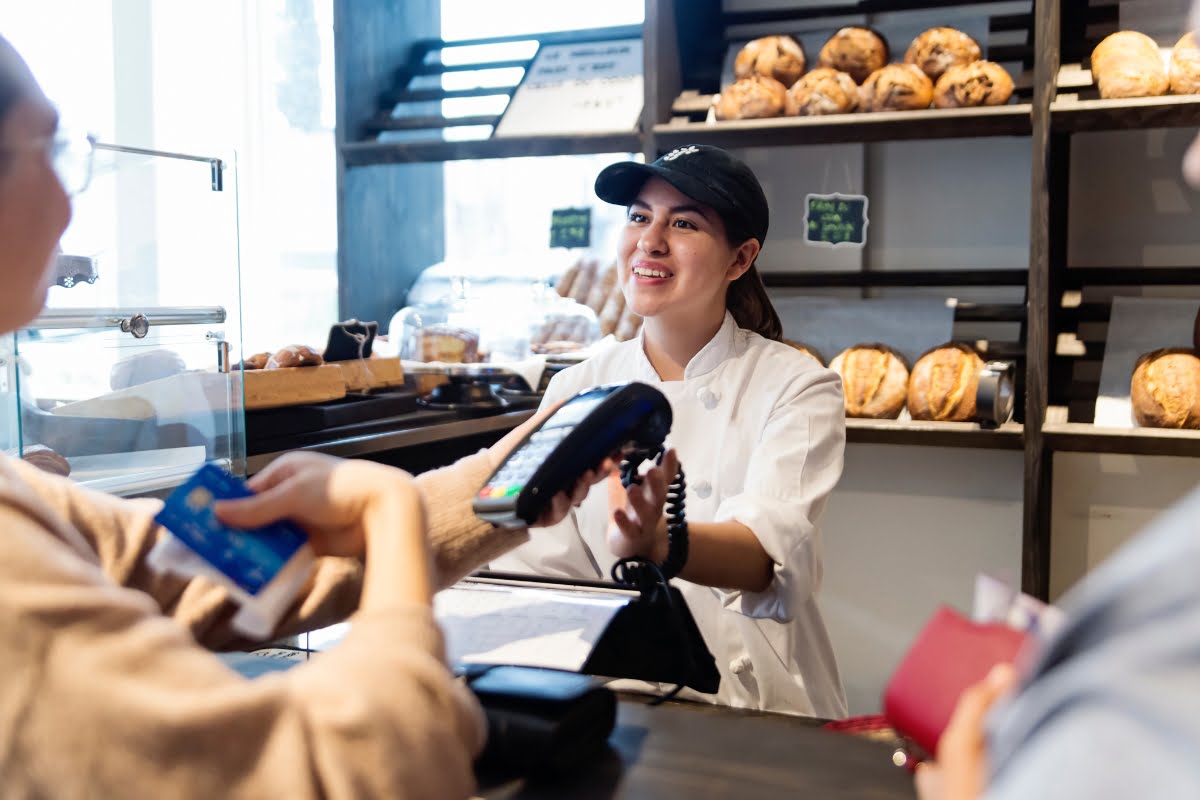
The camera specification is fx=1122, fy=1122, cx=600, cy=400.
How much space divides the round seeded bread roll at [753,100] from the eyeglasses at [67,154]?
2.17 meters

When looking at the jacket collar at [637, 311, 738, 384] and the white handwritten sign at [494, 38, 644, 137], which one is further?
the white handwritten sign at [494, 38, 644, 137]

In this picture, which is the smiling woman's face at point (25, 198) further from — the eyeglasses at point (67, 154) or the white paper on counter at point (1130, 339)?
the white paper on counter at point (1130, 339)

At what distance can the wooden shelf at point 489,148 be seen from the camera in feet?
9.64

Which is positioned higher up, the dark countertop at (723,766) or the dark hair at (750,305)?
the dark hair at (750,305)

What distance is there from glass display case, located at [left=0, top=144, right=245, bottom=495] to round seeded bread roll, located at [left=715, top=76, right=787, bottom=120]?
1.43m

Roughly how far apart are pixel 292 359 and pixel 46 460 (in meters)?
0.95

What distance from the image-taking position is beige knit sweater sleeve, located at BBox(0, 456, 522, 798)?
0.52m

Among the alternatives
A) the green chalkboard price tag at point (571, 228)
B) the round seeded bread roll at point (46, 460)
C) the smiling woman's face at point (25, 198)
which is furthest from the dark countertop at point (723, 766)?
the green chalkboard price tag at point (571, 228)

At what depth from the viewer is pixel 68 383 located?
4.87 feet

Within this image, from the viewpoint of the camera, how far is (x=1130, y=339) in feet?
8.69

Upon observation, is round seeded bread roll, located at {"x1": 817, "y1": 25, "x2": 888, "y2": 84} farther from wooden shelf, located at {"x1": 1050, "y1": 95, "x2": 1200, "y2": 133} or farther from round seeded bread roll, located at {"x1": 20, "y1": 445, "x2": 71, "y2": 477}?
round seeded bread roll, located at {"x1": 20, "y1": 445, "x2": 71, "y2": 477}

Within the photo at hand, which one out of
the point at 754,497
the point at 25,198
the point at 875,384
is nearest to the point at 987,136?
the point at 875,384

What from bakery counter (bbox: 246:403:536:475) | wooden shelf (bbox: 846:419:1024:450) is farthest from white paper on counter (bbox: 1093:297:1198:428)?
bakery counter (bbox: 246:403:536:475)

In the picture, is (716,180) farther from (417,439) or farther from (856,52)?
(856,52)
